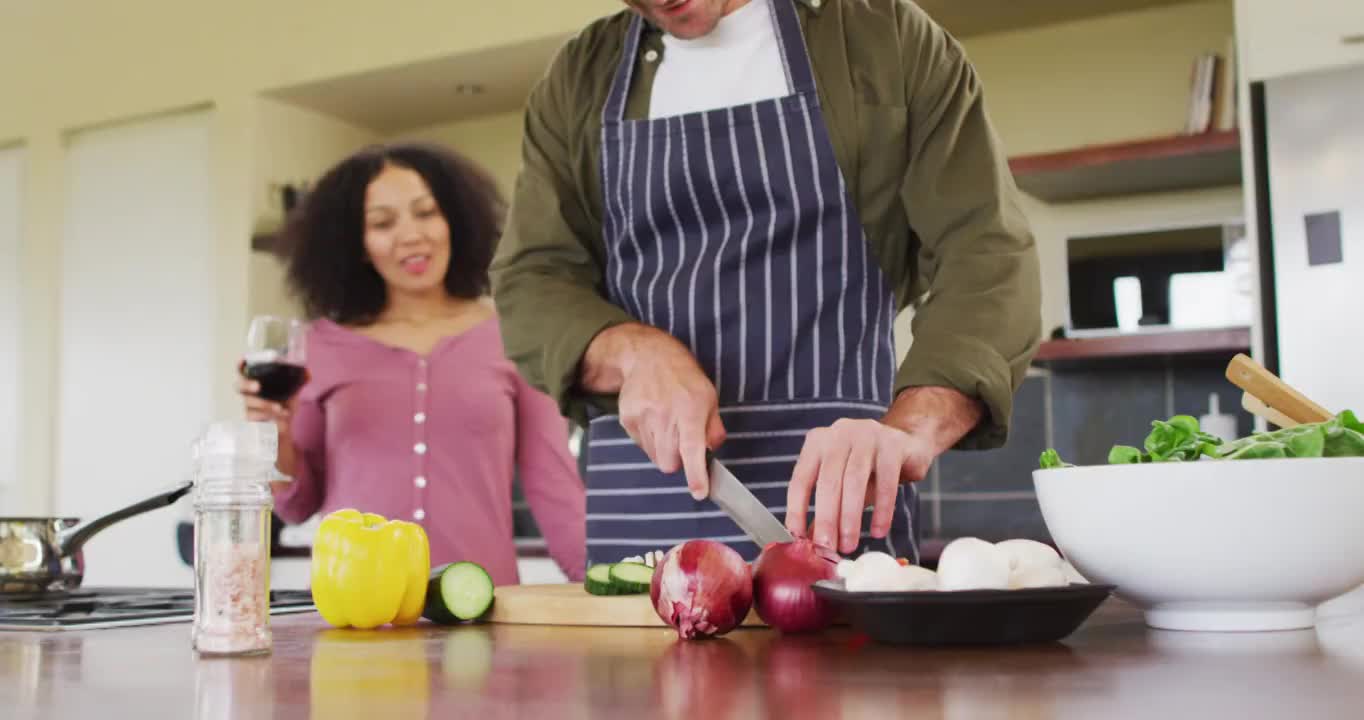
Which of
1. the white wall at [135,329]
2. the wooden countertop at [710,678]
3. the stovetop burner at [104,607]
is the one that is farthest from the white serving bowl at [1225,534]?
the white wall at [135,329]

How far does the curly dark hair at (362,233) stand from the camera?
2.59 m

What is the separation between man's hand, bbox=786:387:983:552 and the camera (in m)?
1.04

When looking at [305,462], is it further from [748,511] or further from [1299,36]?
[1299,36]

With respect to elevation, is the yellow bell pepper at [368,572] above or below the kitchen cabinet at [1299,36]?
below

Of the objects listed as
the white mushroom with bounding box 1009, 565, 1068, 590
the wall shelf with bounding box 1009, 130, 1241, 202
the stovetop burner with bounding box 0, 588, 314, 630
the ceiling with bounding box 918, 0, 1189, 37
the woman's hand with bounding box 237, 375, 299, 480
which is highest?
the ceiling with bounding box 918, 0, 1189, 37

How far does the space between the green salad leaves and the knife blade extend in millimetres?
269

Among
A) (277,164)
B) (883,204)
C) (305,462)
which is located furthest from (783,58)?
(277,164)

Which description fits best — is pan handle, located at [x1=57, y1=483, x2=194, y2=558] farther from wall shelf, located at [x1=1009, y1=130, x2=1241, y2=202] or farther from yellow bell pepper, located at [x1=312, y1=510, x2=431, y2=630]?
wall shelf, located at [x1=1009, y1=130, x2=1241, y2=202]

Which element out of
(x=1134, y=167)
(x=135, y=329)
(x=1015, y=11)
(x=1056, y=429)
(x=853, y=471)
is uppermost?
(x=1015, y=11)

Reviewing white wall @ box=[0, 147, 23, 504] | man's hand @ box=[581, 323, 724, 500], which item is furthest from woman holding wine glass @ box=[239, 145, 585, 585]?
white wall @ box=[0, 147, 23, 504]

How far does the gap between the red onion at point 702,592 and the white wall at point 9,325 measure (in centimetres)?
477

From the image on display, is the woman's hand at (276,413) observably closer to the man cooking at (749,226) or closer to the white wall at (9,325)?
the man cooking at (749,226)

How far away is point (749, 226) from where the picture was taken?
58.7 inches

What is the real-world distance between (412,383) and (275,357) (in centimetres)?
29
